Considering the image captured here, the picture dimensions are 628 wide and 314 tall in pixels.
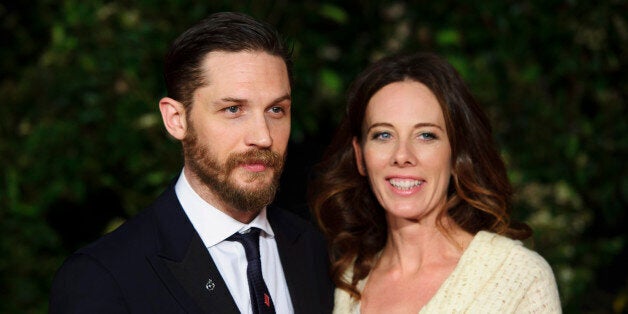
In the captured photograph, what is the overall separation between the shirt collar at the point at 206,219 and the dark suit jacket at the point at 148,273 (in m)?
0.03

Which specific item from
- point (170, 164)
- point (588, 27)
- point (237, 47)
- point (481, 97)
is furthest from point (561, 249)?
point (237, 47)

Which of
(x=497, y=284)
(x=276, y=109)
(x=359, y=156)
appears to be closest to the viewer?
(x=276, y=109)

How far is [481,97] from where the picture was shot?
3.63m

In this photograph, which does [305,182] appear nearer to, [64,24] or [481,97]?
[481,97]

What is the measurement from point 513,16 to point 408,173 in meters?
1.34

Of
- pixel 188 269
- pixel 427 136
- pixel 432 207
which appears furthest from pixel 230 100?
pixel 432 207

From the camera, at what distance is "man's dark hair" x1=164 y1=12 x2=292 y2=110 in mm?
2260

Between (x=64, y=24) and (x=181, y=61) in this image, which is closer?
(x=181, y=61)

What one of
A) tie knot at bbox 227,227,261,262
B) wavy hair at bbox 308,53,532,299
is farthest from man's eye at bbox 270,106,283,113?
wavy hair at bbox 308,53,532,299

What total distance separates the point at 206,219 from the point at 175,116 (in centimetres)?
32

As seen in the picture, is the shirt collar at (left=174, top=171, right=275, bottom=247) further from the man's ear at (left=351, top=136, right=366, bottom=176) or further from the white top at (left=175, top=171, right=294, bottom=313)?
the man's ear at (left=351, top=136, right=366, bottom=176)

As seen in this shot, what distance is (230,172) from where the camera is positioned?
7.35ft

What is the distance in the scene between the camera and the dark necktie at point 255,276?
7.47ft

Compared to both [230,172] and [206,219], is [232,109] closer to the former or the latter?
[230,172]
